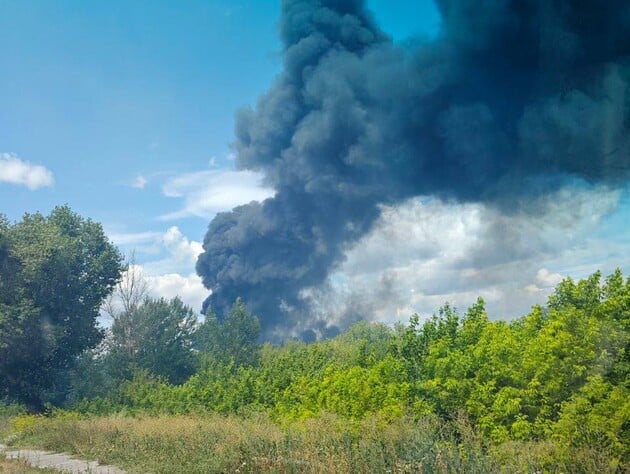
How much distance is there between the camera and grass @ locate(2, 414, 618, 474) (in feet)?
26.8

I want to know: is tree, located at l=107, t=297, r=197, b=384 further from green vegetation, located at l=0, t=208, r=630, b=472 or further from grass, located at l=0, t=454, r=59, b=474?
grass, located at l=0, t=454, r=59, b=474

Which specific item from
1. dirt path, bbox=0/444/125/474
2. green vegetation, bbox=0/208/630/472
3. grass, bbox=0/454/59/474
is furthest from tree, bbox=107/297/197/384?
grass, bbox=0/454/59/474

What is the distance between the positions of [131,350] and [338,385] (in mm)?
33908

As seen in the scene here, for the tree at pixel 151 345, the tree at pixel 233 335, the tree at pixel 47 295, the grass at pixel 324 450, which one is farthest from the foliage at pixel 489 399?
the tree at pixel 233 335

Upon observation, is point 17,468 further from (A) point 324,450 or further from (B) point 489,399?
(B) point 489,399

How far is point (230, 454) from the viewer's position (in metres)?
11.5

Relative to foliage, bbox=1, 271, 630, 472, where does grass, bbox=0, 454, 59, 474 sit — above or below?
below

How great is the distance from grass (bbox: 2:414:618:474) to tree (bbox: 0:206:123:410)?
891 inches

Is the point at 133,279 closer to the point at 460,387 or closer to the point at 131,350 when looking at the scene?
the point at 131,350

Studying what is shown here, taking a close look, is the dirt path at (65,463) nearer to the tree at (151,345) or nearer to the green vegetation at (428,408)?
the green vegetation at (428,408)

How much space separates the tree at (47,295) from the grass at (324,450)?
22628mm

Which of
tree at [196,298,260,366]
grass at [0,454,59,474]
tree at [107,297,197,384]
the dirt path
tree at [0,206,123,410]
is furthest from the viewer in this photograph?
tree at [196,298,260,366]

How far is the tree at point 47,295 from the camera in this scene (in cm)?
3684

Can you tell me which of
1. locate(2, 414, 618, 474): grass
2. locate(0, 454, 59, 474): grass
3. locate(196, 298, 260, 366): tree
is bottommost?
locate(0, 454, 59, 474): grass
